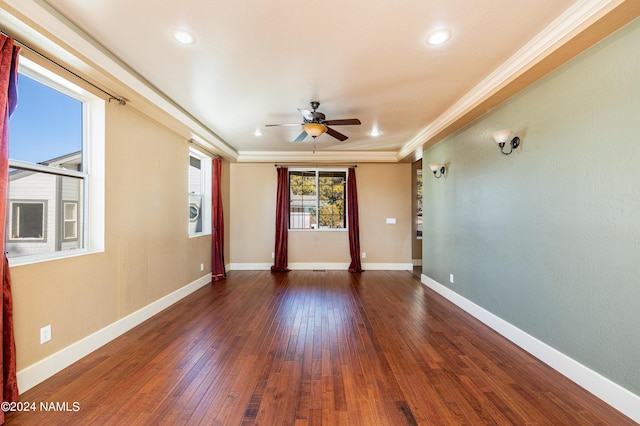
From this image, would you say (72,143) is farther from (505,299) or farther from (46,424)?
(505,299)

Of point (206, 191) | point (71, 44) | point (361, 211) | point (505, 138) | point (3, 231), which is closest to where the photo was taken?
point (3, 231)

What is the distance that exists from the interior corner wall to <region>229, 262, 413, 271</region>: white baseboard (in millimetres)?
2969

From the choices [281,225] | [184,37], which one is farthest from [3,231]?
[281,225]

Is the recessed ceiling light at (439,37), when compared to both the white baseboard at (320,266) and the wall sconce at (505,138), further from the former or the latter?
the white baseboard at (320,266)

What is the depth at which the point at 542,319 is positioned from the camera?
2461 mm

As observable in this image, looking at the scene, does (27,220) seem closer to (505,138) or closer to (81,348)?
(81,348)

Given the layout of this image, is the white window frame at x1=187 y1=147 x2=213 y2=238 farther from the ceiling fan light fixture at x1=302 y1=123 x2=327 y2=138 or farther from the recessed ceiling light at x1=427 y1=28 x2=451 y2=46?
the recessed ceiling light at x1=427 y1=28 x2=451 y2=46

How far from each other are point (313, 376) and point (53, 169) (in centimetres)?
279

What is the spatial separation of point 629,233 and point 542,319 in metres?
1.06

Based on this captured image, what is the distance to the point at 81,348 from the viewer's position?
8.05 feet

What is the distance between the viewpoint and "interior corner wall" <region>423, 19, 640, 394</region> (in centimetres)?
181

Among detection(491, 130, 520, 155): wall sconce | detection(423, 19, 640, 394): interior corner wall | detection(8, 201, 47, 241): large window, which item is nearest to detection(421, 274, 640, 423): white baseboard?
detection(423, 19, 640, 394): interior corner wall

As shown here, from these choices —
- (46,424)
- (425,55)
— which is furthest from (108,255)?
(425,55)

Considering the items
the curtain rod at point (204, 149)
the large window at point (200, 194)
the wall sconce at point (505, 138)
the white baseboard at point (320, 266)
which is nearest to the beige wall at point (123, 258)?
the curtain rod at point (204, 149)
